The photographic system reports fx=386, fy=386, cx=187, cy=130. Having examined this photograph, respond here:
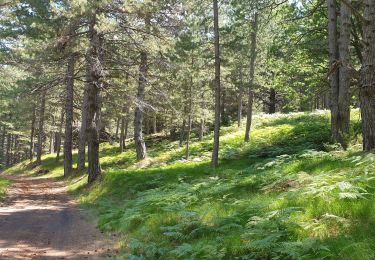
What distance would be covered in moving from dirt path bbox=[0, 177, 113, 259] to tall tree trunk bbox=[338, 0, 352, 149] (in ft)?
26.7

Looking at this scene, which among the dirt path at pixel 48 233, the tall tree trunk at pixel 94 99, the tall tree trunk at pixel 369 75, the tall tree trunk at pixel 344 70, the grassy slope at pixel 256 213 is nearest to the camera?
the grassy slope at pixel 256 213

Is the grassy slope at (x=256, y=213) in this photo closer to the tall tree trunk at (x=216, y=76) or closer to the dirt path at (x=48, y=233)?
the dirt path at (x=48, y=233)

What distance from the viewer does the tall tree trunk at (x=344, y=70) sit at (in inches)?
489

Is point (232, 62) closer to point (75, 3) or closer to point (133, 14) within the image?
point (133, 14)

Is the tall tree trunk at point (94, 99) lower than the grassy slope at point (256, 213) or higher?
higher

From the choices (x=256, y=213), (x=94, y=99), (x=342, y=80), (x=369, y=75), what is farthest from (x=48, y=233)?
(x=342, y=80)

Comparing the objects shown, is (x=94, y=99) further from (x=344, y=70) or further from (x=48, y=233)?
(x=344, y=70)

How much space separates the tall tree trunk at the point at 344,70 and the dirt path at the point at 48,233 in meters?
8.15

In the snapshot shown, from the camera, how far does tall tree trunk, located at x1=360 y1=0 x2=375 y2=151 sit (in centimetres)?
859

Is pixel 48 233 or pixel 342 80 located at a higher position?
pixel 342 80

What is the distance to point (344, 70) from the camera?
13.0m

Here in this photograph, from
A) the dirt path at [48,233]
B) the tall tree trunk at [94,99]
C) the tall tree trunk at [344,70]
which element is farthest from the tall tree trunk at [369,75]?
the tall tree trunk at [94,99]

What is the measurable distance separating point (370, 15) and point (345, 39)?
421cm

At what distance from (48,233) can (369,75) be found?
8.74 meters
